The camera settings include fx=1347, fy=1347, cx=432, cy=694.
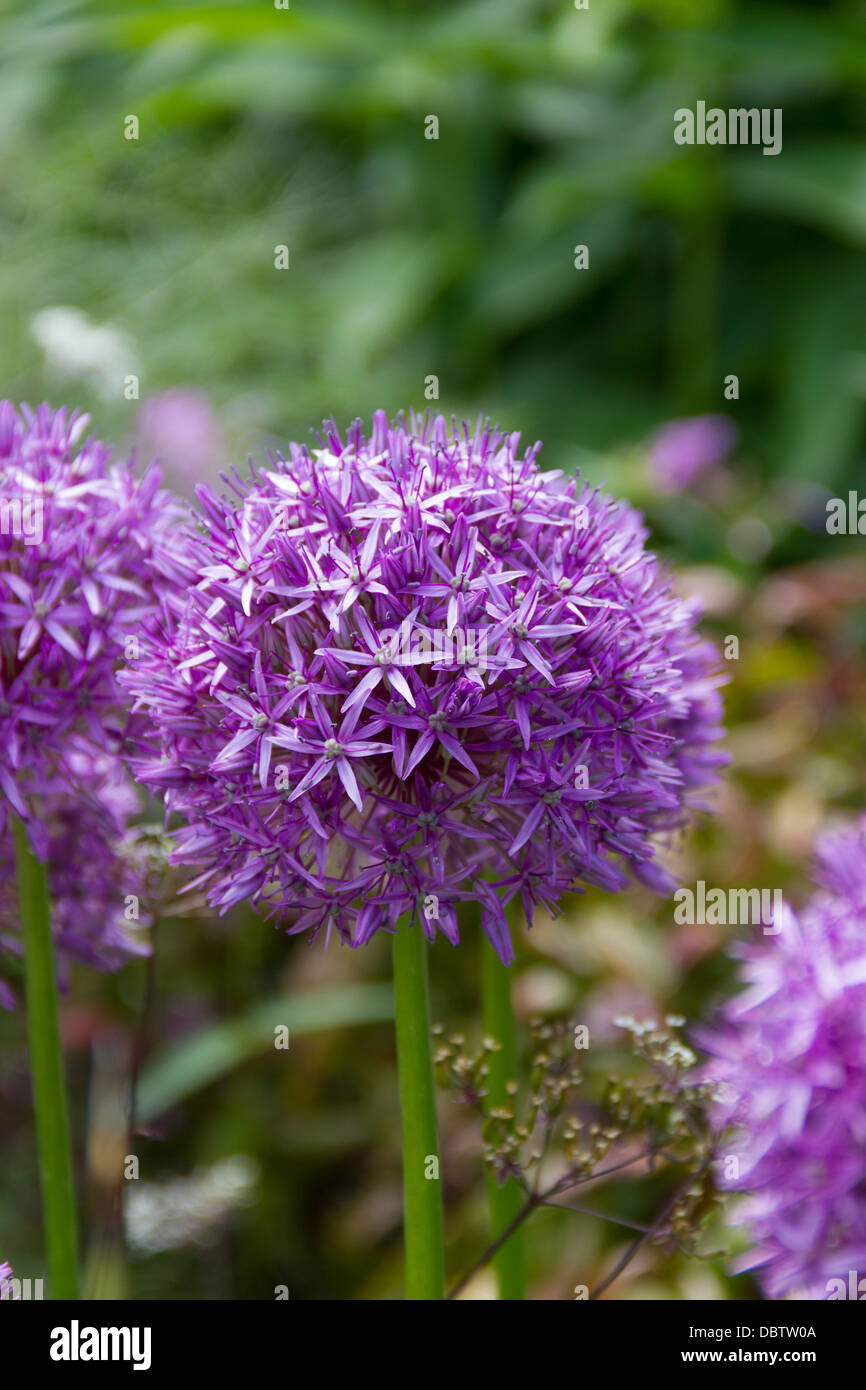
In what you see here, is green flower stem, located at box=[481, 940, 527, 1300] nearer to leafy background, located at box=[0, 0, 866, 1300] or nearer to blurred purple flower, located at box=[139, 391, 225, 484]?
leafy background, located at box=[0, 0, 866, 1300]

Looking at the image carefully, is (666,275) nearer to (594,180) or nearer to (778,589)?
(594,180)

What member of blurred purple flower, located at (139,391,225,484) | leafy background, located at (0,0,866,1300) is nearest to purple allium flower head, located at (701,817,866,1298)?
leafy background, located at (0,0,866,1300)

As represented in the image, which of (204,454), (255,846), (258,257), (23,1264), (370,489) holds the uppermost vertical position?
(258,257)

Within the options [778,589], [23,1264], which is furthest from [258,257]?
[23,1264]

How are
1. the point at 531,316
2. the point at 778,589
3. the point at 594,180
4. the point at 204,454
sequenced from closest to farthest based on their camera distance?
the point at 778,589
the point at 204,454
the point at 594,180
the point at 531,316

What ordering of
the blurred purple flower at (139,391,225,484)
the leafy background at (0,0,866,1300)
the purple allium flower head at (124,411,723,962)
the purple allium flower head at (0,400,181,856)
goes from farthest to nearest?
the blurred purple flower at (139,391,225,484), the leafy background at (0,0,866,1300), the purple allium flower head at (0,400,181,856), the purple allium flower head at (124,411,723,962)

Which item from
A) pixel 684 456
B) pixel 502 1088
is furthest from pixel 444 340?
pixel 502 1088

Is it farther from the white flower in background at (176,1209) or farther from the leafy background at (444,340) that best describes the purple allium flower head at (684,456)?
the white flower in background at (176,1209)
